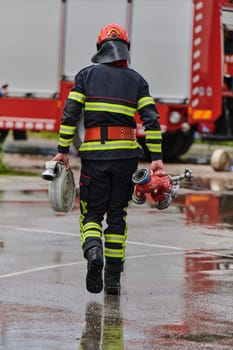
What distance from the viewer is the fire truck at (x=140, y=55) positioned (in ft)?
63.1

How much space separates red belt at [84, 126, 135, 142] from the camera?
8.11 meters

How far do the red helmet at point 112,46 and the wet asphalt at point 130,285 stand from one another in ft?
5.12

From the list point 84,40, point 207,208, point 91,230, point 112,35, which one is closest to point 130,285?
point 91,230

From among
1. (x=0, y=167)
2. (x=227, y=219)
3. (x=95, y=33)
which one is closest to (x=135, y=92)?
(x=227, y=219)

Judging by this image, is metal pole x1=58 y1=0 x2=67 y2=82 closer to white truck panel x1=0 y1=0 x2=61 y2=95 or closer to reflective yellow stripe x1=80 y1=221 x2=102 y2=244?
white truck panel x1=0 y1=0 x2=61 y2=95

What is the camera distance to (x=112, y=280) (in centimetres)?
810

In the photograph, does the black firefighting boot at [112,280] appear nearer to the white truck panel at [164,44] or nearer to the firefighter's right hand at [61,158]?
the firefighter's right hand at [61,158]

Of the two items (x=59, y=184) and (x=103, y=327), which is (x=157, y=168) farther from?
(x=103, y=327)

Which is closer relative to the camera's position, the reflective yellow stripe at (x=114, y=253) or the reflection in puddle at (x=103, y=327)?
the reflection in puddle at (x=103, y=327)

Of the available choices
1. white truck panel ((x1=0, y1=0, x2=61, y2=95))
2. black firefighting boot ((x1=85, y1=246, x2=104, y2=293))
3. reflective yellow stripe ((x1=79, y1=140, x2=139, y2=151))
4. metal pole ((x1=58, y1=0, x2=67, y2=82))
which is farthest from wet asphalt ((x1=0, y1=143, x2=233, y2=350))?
white truck panel ((x1=0, y1=0, x2=61, y2=95))

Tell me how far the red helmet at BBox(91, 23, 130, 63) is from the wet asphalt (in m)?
1.56

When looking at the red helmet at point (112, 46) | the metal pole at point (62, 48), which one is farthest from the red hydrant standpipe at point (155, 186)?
the metal pole at point (62, 48)

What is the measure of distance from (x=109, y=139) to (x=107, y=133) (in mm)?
42

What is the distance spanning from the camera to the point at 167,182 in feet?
27.1
